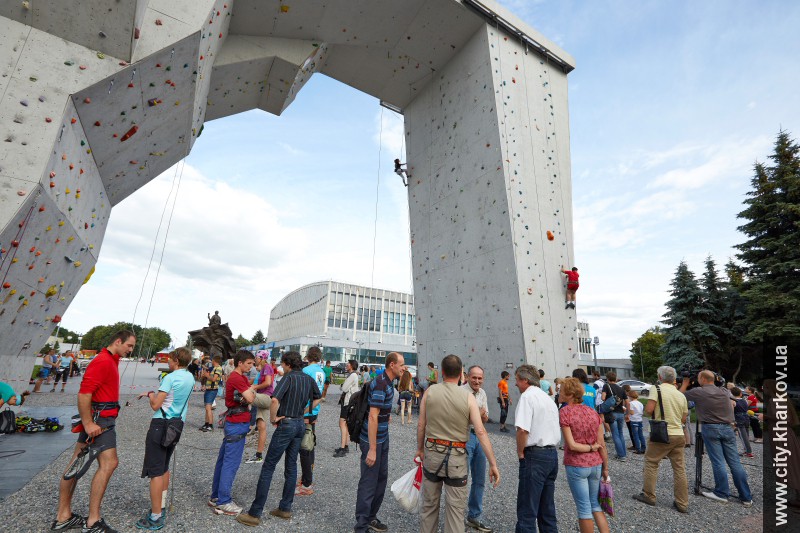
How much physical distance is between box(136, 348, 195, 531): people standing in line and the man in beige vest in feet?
8.27

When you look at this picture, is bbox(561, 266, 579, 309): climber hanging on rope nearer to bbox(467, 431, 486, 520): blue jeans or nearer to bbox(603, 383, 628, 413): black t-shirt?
bbox(603, 383, 628, 413): black t-shirt

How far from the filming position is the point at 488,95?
12312mm

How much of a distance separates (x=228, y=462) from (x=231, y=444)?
0.19m

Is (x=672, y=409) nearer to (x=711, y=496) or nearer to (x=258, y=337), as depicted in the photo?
(x=711, y=496)

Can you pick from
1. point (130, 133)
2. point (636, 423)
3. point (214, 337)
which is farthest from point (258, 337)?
point (636, 423)

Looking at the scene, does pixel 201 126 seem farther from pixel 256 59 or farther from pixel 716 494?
pixel 716 494

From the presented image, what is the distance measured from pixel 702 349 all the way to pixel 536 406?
26.1 metres

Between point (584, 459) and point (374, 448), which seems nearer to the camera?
point (584, 459)

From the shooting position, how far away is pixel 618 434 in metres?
8.20

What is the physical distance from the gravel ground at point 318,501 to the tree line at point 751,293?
1455 centimetres

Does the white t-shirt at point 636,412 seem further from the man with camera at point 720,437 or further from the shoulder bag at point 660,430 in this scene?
the shoulder bag at point 660,430

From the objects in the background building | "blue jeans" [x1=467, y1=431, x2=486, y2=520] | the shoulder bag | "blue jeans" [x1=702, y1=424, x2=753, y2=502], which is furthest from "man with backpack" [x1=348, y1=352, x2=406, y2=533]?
the background building

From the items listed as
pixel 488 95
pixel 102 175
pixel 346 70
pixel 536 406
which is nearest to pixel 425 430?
pixel 536 406

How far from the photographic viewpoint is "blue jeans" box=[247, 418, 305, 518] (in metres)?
4.02
